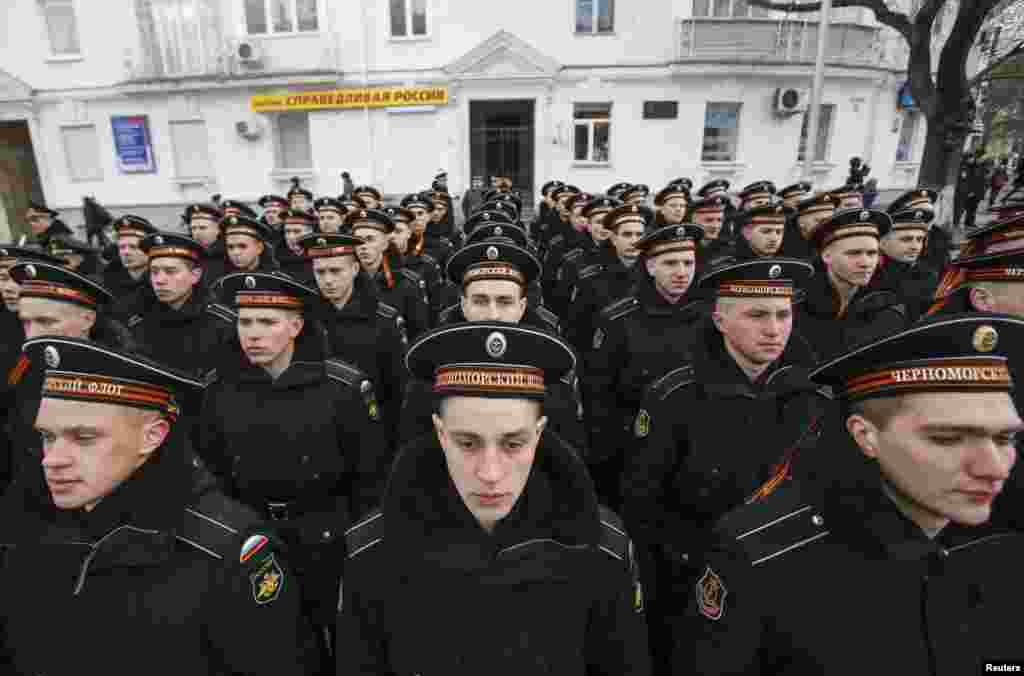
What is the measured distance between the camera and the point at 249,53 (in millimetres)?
18422

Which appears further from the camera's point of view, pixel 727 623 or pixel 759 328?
pixel 759 328

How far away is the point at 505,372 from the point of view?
1.90m

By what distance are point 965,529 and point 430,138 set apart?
19.3 m

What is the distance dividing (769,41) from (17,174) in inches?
1118

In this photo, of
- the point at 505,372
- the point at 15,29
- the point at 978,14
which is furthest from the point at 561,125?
the point at 15,29

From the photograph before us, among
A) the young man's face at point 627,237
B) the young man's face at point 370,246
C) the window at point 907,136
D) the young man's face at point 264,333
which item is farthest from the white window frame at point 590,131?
the young man's face at point 264,333

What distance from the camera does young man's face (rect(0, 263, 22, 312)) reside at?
441 centimetres

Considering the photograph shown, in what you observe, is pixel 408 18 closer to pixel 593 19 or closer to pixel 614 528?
pixel 593 19

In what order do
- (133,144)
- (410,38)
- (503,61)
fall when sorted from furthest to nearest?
(133,144), (410,38), (503,61)

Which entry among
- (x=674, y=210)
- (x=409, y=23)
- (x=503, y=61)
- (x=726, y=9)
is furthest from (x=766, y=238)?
(x=409, y=23)

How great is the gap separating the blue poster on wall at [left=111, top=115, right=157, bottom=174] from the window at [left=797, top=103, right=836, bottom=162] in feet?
76.7

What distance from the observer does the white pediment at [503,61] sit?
17.8 meters

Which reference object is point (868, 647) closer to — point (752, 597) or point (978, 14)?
point (752, 597)

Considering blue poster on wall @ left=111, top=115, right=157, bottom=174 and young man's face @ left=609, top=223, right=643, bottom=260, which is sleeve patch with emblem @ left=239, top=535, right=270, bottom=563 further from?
blue poster on wall @ left=111, top=115, right=157, bottom=174
